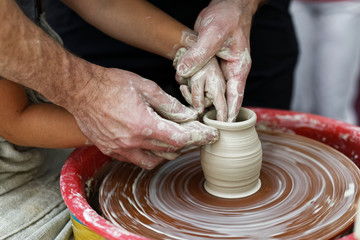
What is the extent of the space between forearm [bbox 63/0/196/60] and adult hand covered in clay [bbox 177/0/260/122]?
103 millimetres

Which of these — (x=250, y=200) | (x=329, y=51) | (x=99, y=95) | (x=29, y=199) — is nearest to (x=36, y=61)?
(x=99, y=95)

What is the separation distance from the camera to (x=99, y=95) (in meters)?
1.35

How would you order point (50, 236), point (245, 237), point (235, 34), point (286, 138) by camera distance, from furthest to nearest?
point (286, 138) < point (235, 34) < point (50, 236) < point (245, 237)

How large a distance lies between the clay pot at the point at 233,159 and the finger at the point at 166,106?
0.07 meters

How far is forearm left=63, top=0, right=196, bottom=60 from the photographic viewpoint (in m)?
1.71

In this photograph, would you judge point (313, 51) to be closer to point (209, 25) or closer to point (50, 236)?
point (209, 25)

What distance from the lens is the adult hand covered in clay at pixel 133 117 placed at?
133 centimetres

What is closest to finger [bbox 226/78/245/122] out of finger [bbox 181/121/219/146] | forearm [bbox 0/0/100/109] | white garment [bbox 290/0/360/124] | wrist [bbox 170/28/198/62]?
finger [bbox 181/121/219/146]

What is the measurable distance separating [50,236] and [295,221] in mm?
736

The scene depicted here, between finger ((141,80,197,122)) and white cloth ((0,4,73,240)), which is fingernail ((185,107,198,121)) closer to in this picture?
finger ((141,80,197,122))

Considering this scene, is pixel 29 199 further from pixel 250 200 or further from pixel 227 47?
pixel 227 47

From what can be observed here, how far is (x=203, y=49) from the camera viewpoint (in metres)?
1.50

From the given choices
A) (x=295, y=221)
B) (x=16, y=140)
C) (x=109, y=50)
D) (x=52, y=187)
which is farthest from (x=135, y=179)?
(x=109, y=50)

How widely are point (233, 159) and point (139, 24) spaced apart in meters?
0.65
